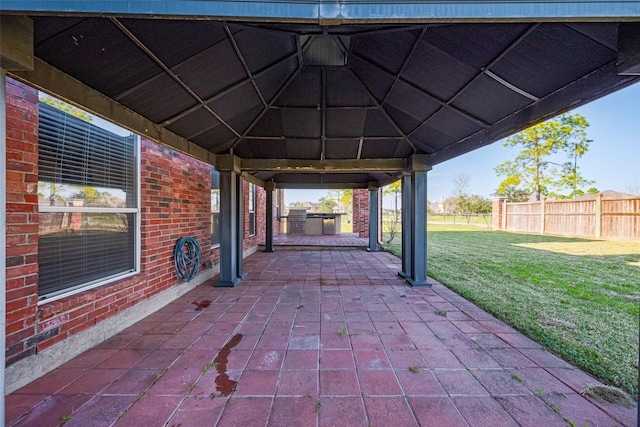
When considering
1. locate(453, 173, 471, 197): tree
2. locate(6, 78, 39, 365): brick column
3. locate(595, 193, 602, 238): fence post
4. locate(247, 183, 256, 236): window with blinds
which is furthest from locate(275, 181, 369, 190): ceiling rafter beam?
locate(453, 173, 471, 197): tree

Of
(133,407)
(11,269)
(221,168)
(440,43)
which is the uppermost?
(440,43)

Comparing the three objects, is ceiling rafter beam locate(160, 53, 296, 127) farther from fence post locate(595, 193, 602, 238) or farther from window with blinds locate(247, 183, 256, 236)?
fence post locate(595, 193, 602, 238)

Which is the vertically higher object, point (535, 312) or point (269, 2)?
point (269, 2)

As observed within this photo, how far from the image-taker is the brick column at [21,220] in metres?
1.98

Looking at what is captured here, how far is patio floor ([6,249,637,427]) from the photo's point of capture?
5.90 feet

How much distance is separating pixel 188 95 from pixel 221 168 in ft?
6.55

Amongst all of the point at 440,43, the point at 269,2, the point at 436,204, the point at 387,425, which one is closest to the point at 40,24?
the point at 269,2

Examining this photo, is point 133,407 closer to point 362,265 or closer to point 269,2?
point 269,2

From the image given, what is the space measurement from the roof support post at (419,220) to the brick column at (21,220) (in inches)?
194

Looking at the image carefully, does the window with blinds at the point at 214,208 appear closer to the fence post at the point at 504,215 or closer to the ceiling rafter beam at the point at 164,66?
the ceiling rafter beam at the point at 164,66

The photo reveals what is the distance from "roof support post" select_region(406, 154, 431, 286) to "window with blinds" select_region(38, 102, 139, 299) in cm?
447

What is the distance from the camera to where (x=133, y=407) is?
6.13 feet

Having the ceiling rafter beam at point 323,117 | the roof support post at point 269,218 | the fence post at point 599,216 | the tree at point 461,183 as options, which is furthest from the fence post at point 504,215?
the ceiling rafter beam at point 323,117

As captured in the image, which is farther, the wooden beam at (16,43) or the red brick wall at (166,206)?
the red brick wall at (166,206)
